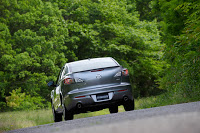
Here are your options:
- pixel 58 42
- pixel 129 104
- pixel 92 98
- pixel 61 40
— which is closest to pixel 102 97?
pixel 92 98

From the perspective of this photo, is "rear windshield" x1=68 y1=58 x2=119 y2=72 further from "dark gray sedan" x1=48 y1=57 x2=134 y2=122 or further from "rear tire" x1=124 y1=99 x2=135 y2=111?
"rear tire" x1=124 y1=99 x2=135 y2=111

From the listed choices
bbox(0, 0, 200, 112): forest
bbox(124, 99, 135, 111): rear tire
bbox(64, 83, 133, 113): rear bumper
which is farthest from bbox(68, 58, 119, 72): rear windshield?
bbox(0, 0, 200, 112): forest

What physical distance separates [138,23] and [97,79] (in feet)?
96.3

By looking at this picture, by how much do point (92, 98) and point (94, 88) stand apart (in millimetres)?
272

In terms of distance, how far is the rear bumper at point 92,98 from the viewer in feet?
34.1

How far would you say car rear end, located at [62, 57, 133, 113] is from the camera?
10.4 metres

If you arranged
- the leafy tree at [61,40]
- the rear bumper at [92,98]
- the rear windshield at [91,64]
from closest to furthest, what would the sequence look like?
the rear bumper at [92,98] < the rear windshield at [91,64] < the leafy tree at [61,40]

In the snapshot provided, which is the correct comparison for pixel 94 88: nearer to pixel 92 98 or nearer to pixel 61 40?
pixel 92 98

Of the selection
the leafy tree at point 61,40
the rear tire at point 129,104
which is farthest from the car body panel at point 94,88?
the leafy tree at point 61,40

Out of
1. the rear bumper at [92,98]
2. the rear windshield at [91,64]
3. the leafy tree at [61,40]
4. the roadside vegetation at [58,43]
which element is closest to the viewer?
the rear bumper at [92,98]

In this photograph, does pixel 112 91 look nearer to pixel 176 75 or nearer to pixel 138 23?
pixel 176 75

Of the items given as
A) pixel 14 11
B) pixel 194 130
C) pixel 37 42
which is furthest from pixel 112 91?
pixel 14 11

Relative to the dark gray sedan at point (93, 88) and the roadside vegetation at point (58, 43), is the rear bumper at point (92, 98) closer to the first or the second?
the dark gray sedan at point (93, 88)

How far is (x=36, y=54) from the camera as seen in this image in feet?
111
